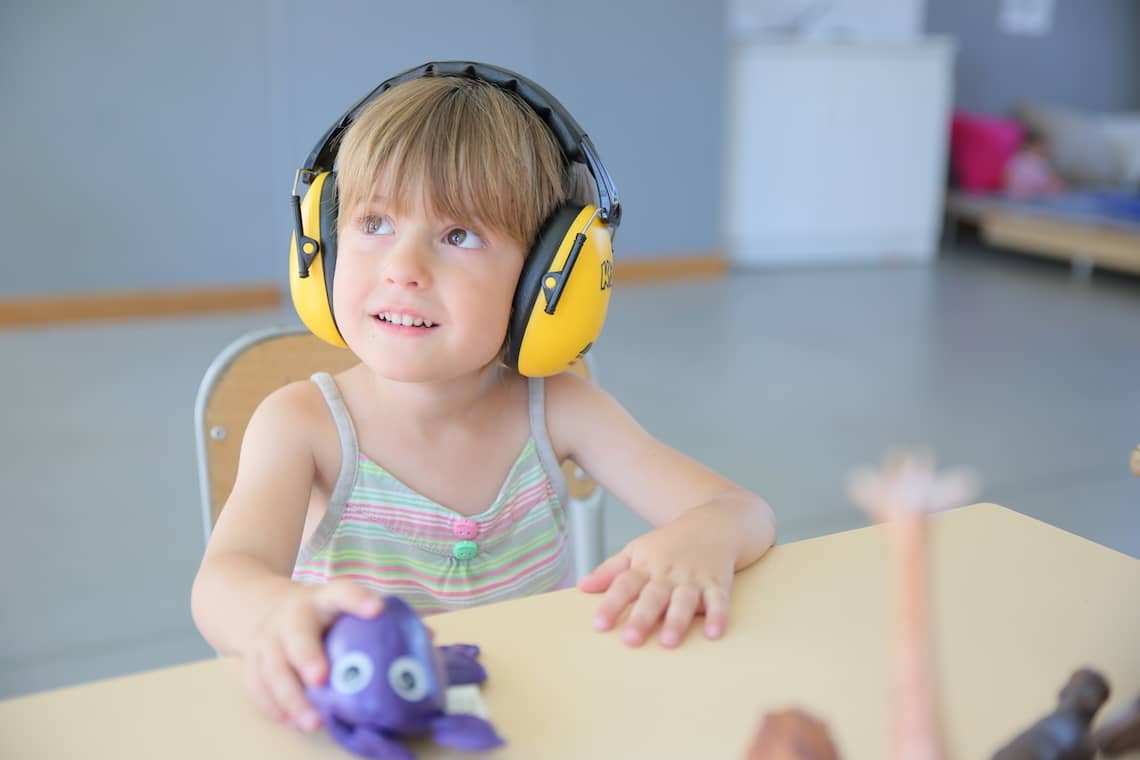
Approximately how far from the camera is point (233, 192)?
4.12 m

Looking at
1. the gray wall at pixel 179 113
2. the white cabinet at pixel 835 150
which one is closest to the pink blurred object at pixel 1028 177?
the white cabinet at pixel 835 150

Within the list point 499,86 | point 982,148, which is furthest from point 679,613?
point 982,148

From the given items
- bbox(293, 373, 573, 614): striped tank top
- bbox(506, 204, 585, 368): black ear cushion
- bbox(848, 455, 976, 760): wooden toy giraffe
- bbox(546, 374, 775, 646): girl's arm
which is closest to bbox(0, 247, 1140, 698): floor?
bbox(293, 373, 573, 614): striped tank top

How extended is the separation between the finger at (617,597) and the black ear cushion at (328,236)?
0.33 meters

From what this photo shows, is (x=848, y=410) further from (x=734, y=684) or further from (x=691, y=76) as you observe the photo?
(x=734, y=684)

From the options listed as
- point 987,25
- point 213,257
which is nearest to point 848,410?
point 213,257

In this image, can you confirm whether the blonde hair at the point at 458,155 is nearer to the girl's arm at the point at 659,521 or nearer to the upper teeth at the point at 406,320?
the upper teeth at the point at 406,320

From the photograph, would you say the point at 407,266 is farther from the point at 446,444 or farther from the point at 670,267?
the point at 670,267

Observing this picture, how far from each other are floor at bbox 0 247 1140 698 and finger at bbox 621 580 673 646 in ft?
4.39

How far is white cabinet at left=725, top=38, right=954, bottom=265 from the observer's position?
5.10 metres

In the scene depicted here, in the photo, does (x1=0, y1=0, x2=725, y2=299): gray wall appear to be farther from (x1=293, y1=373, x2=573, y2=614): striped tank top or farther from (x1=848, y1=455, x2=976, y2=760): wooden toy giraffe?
(x1=848, y1=455, x2=976, y2=760): wooden toy giraffe

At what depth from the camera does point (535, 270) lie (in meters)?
0.89

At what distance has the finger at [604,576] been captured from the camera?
0.73 metres

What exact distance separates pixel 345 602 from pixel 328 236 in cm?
43
